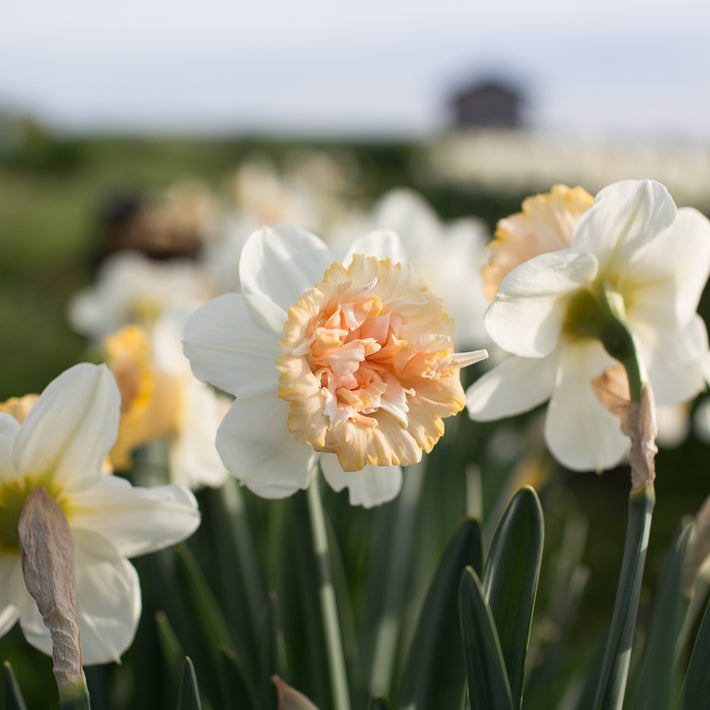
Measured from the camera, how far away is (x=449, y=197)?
6.44m

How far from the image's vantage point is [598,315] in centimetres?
57

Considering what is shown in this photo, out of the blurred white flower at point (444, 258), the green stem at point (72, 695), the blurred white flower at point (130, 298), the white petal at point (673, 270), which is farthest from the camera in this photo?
the blurred white flower at point (130, 298)

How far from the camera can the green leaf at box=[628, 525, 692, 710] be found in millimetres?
658

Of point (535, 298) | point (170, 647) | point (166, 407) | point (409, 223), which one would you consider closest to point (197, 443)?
point (166, 407)

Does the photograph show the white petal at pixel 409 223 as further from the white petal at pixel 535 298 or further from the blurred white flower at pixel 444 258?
the white petal at pixel 535 298

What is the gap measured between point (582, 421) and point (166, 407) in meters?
0.44

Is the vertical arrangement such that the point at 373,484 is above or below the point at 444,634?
above

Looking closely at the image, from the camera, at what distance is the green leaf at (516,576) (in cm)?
56

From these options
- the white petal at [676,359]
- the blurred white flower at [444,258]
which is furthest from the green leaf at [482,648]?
the blurred white flower at [444,258]

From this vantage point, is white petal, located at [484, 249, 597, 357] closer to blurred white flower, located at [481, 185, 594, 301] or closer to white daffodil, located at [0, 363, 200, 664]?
blurred white flower, located at [481, 185, 594, 301]

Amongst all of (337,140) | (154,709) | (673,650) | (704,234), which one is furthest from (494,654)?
(337,140)

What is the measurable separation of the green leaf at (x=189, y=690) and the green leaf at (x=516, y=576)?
232 millimetres

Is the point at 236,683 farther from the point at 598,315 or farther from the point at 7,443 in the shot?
the point at 598,315

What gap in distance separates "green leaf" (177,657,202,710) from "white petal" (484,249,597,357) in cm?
33
